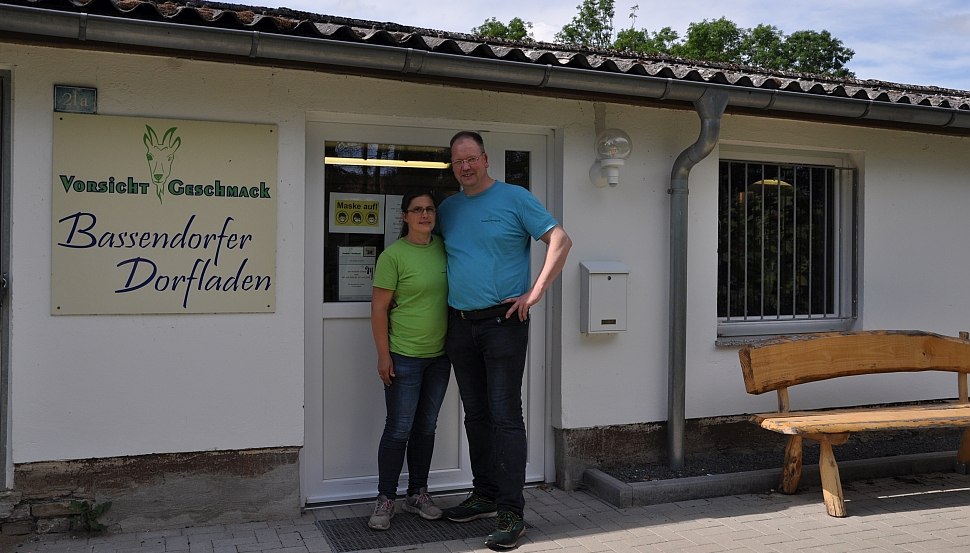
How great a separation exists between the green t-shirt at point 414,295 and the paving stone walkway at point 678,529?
1041 millimetres

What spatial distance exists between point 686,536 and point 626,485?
613 millimetres

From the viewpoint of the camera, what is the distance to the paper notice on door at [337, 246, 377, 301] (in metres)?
5.21

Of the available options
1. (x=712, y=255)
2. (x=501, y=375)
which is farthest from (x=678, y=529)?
(x=712, y=255)

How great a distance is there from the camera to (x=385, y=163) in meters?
5.28

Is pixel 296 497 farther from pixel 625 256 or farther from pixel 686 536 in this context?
pixel 625 256

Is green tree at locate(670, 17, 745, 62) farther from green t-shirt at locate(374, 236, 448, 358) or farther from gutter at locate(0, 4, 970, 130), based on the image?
green t-shirt at locate(374, 236, 448, 358)

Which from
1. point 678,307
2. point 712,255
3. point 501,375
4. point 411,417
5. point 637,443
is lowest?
point 637,443

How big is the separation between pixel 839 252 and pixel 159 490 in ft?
16.1

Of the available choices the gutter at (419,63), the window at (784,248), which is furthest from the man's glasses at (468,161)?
the window at (784,248)

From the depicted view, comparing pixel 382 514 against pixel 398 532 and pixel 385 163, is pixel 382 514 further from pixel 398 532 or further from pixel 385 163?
pixel 385 163

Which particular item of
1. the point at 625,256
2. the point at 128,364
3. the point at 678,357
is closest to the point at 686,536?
the point at 678,357

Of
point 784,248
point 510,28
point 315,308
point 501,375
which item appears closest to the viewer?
point 501,375

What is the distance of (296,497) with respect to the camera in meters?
4.88

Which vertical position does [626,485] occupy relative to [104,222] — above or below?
below
